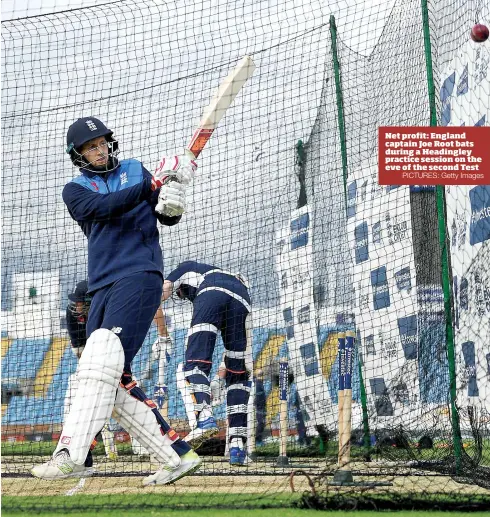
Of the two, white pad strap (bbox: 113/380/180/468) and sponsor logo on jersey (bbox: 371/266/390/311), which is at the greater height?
sponsor logo on jersey (bbox: 371/266/390/311)

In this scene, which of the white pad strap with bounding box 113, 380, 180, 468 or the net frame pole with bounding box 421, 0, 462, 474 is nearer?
the white pad strap with bounding box 113, 380, 180, 468

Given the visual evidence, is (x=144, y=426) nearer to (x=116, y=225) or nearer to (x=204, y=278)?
(x=116, y=225)

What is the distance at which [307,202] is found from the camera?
30.2 ft

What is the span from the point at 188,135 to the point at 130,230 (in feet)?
6.39

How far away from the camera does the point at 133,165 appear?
6.02 m

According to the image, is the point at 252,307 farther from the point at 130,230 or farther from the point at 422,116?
the point at 130,230

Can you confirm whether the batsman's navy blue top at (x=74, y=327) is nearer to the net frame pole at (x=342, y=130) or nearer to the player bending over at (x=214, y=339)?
the player bending over at (x=214, y=339)

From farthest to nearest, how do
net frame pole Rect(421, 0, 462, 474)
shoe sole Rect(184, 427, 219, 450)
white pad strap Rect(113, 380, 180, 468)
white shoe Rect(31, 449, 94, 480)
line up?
shoe sole Rect(184, 427, 219, 450) → net frame pole Rect(421, 0, 462, 474) → white pad strap Rect(113, 380, 180, 468) → white shoe Rect(31, 449, 94, 480)

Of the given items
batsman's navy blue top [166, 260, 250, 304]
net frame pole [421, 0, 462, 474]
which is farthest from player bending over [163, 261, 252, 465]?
net frame pole [421, 0, 462, 474]

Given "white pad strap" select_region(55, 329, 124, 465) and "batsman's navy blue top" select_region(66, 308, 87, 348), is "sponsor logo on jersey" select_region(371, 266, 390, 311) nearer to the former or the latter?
"batsman's navy blue top" select_region(66, 308, 87, 348)

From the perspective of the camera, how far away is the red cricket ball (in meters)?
6.55

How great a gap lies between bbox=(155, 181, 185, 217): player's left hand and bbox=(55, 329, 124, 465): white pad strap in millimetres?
731

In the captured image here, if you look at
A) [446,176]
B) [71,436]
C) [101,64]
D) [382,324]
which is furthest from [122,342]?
[382,324]

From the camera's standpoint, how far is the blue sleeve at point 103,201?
557 cm
